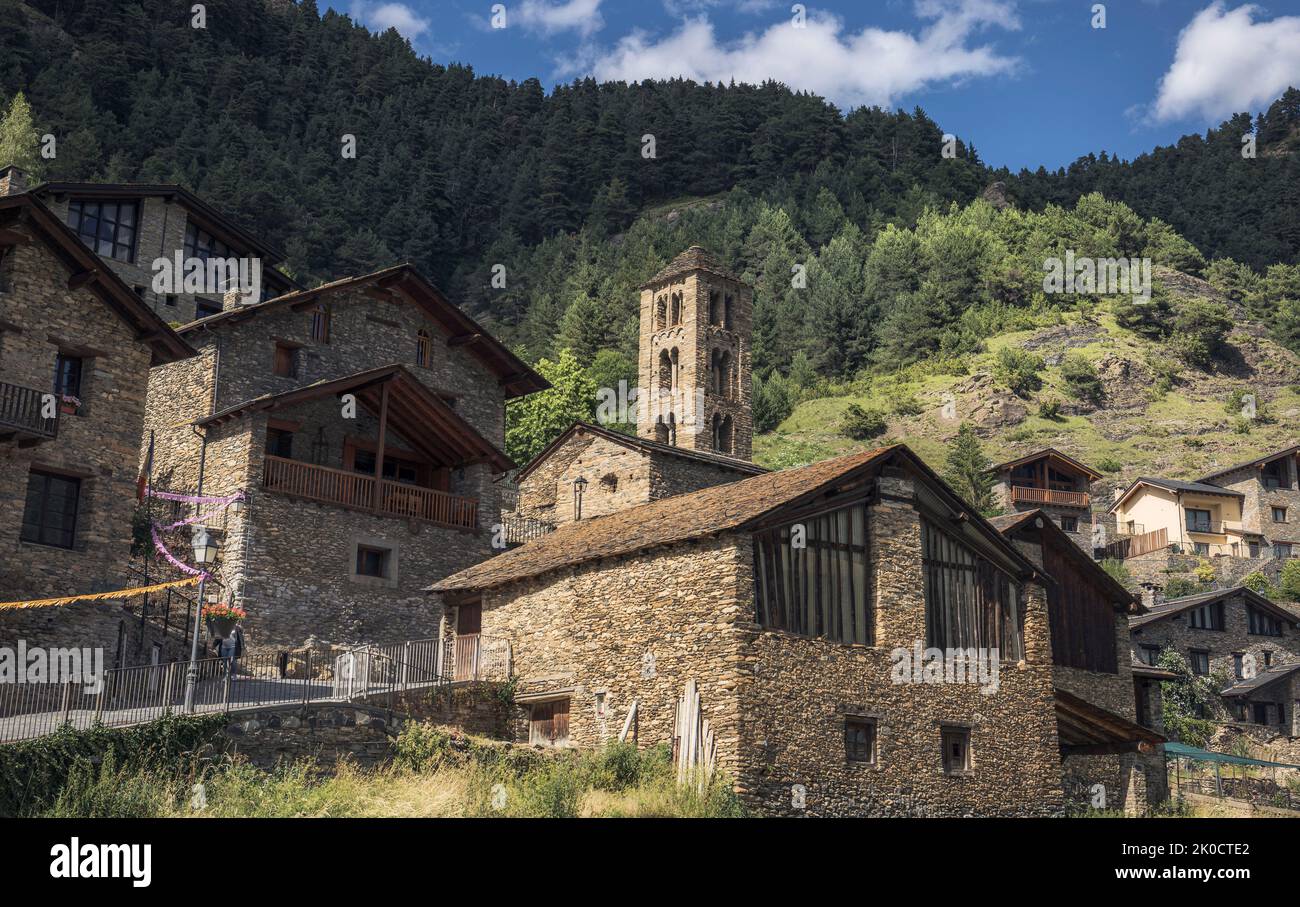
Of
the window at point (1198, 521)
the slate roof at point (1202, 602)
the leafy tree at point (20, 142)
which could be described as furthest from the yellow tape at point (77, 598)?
the window at point (1198, 521)

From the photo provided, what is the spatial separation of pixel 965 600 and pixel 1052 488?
4932cm

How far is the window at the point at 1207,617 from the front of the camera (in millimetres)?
52281

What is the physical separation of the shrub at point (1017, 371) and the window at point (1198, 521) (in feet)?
64.6

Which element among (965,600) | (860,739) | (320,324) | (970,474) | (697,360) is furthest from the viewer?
(970,474)

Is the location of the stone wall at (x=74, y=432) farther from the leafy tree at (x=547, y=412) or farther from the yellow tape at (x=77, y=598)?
the leafy tree at (x=547, y=412)

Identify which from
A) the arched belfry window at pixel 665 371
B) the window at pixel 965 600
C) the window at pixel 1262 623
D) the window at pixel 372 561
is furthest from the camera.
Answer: the arched belfry window at pixel 665 371

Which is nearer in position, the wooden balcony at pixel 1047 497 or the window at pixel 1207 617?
the window at pixel 1207 617

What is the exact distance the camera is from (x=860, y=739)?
2573 centimetres

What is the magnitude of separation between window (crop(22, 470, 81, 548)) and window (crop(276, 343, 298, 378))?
11368mm

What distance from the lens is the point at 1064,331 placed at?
323ft

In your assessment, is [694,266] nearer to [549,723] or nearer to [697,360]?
[697,360]

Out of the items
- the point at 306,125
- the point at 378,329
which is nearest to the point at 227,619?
the point at 378,329

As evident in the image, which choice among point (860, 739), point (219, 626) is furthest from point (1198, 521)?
point (219, 626)
